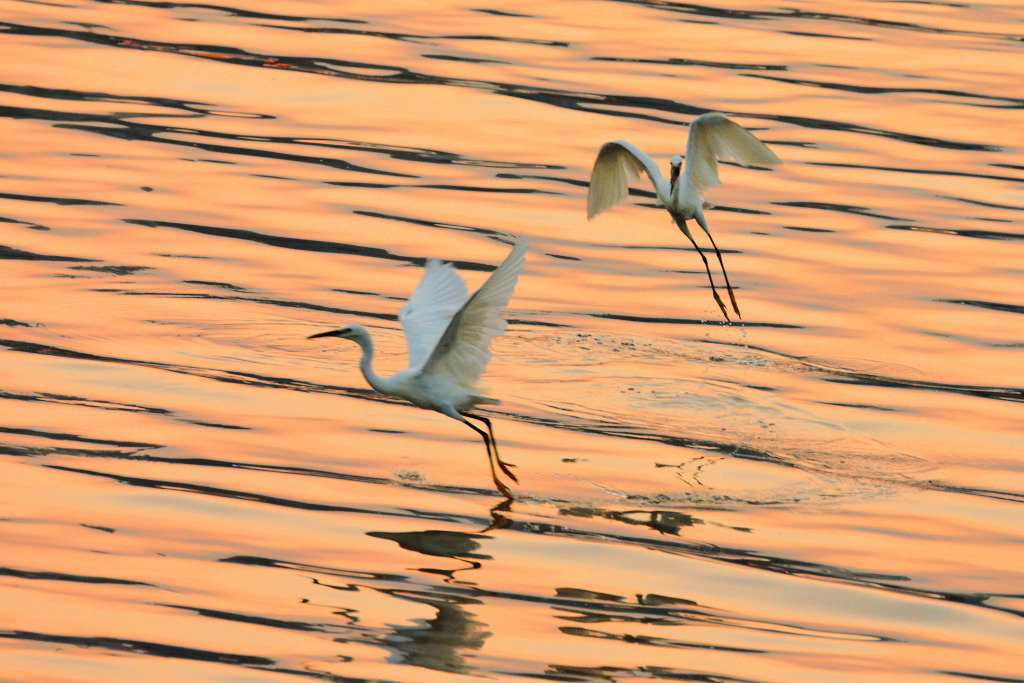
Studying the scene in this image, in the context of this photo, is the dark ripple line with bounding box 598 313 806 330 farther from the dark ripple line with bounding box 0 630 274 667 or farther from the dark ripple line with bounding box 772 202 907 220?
the dark ripple line with bounding box 0 630 274 667

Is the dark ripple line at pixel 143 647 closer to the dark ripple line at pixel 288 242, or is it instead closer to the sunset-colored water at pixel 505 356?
the sunset-colored water at pixel 505 356

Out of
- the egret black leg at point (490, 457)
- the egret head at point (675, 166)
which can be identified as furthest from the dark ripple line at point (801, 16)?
the egret black leg at point (490, 457)

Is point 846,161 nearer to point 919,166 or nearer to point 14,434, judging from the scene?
point 919,166

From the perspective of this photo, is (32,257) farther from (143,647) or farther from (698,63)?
(698,63)

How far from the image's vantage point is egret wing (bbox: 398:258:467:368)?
933 cm

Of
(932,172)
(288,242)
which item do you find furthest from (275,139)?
(932,172)

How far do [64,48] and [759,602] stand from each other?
12.7m

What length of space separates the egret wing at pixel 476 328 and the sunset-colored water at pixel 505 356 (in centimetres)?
59

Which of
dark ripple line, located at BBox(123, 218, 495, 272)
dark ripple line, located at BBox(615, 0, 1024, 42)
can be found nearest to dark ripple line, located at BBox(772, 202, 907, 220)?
dark ripple line, located at BBox(123, 218, 495, 272)

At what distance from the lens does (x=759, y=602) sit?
24.3 feet

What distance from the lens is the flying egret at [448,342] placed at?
26.3 feet

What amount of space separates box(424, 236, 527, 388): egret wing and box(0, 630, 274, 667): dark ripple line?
2.14 m

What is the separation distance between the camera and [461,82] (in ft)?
57.4

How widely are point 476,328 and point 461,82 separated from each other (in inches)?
375
